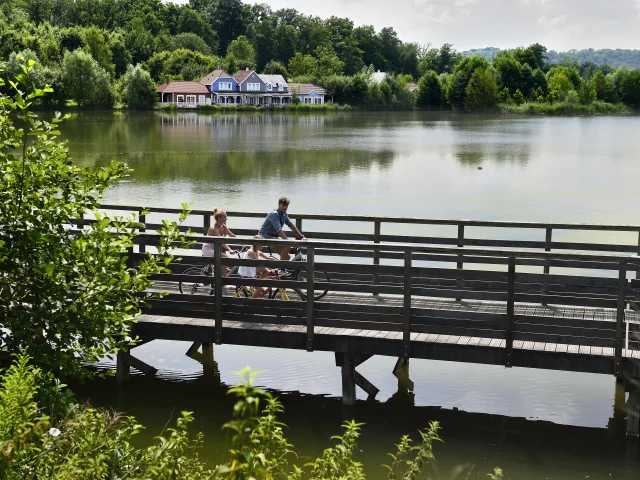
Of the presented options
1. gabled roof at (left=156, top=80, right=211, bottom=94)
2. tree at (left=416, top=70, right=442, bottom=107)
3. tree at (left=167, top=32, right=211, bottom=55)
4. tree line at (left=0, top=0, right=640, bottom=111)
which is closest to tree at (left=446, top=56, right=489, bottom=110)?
tree line at (left=0, top=0, right=640, bottom=111)

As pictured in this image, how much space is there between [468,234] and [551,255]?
52.9ft

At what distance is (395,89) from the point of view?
148m

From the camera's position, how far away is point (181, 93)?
133 meters

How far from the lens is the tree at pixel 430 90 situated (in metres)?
140

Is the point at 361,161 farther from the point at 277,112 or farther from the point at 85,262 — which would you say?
the point at 277,112

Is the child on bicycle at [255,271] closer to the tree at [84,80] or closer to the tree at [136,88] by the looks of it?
the tree at [84,80]

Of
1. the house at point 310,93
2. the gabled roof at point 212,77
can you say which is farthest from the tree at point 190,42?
the house at point 310,93

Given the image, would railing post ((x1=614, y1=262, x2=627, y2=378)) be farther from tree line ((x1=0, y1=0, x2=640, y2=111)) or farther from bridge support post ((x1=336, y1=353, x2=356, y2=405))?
tree line ((x1=0, y1=0, x2=640, y2=111))

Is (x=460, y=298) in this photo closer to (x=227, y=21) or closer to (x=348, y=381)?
(x=348, y=381)

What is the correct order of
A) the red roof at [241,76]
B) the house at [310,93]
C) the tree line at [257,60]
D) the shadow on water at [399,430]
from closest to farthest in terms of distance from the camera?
the shadow on water at [399,430]
the tree line at [257,60]
the red roof at [241,76]
the house at [310,93]

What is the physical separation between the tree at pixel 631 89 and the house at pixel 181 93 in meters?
69.1

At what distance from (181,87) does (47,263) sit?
131 meters

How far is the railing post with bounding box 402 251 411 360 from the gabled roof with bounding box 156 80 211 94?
12465 centimetres

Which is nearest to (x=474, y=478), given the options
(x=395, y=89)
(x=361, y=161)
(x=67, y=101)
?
(x=361, y=161)
